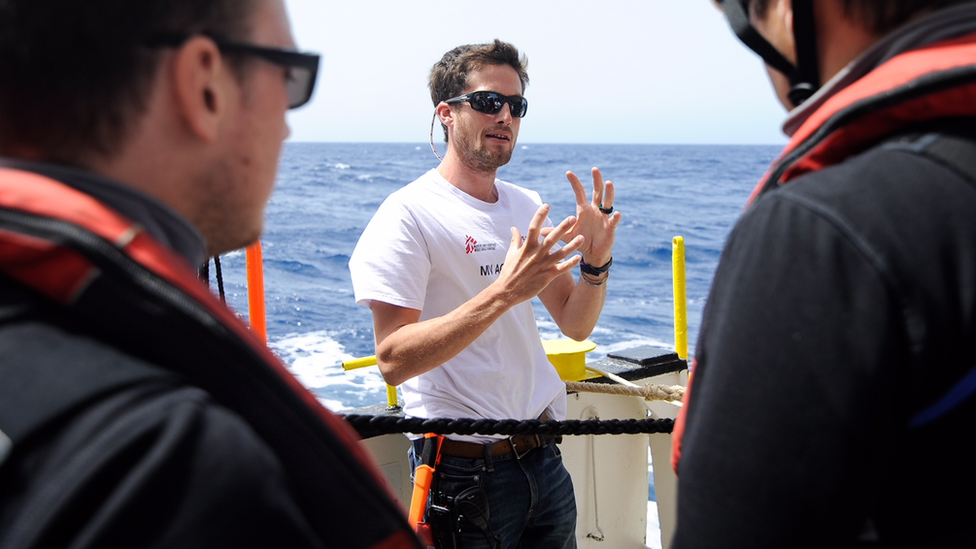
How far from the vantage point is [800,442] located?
805mm

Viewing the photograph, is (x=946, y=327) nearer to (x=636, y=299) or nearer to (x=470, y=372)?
(x=470, y=372)

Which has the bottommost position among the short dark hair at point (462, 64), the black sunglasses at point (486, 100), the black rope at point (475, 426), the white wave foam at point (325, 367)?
the white wave foam at point (325, 367)

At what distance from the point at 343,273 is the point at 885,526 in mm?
14557

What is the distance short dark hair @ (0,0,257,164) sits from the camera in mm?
781

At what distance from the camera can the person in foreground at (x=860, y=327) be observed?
0.78m

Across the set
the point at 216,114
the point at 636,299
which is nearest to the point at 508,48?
the point at 216,114

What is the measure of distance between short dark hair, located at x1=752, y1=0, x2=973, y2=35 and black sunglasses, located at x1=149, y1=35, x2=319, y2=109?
628mm

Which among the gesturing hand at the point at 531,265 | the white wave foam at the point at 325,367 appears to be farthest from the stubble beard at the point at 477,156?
the white wave foam at the point at 325,367

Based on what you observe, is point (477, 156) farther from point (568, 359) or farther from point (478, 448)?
point (568, 359)

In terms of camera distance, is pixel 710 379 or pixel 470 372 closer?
pixel 710 379

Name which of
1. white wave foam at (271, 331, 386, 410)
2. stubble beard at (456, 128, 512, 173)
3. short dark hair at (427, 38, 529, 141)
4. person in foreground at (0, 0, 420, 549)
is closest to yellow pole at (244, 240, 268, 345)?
stubble beard at (456, 128, 512, 173)

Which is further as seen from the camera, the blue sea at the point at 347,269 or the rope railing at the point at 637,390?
the blue sea at the point at 347,269

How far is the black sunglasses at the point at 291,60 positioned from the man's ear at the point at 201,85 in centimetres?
1

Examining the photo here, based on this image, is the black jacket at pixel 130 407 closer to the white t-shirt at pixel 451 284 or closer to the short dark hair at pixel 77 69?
the short dark hair at pixel 77 69
